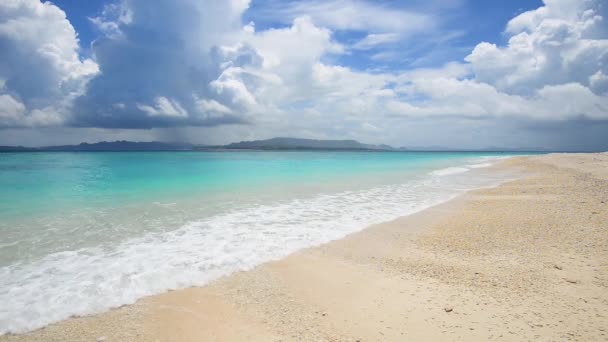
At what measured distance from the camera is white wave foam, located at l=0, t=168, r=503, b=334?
202 inches

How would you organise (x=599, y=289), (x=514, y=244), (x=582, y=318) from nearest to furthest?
(x=582, y=318) → (x=599, y=289) → (x=514, y=244)

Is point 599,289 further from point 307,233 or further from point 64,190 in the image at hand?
point 64,190

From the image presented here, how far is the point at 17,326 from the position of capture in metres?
4.49

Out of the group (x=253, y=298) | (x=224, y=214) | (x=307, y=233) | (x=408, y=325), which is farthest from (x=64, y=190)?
(x=408, y=325)

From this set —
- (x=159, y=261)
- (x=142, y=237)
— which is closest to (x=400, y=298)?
(x=159, y=261)

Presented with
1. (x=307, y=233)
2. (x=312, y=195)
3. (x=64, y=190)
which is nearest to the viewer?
(x=307, y=233)

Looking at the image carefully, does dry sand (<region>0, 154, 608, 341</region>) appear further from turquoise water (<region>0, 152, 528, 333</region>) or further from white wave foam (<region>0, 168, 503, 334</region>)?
turquoise water (<region>0, 152, 528, 333</region>)

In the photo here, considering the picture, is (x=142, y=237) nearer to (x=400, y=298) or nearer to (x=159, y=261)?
(x=159, y=261)

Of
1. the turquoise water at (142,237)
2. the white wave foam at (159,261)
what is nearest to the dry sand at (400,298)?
the white wave foam at (159,261)

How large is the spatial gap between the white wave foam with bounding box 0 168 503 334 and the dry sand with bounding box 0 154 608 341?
1.72ft

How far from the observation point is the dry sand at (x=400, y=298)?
13.5 feet

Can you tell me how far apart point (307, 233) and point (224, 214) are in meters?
4.34

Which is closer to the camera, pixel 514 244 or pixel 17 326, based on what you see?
pixel 17 326

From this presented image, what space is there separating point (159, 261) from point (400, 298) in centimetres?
529
